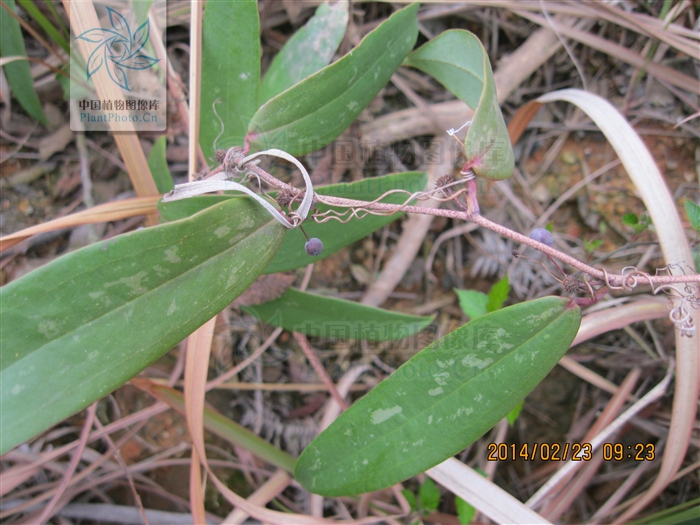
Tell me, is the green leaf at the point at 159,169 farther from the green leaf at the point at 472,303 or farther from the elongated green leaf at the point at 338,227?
the green leaf at the point at 472,303

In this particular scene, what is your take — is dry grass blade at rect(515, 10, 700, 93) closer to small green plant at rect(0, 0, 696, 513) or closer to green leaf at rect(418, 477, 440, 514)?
small green plant at rect(0, 0, 696, 513)

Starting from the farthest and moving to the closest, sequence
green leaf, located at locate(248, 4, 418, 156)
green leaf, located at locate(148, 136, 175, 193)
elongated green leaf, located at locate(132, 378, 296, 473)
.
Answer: green leaf, located at locate(148, 136, 175, 193)
elongated green leaf, located at locate(132, 378, 296, 473)
green leaf, located at locate(248, 4, 418, 156)

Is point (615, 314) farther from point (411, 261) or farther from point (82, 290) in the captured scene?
point (82, 290)

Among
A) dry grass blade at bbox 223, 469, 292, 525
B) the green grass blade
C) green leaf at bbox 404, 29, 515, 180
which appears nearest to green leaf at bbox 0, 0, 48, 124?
the green grass blade

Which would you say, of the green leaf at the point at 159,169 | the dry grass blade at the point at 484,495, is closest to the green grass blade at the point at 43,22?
the green leaf at the point at 159,169

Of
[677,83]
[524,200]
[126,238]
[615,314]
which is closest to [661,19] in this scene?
[677,83]

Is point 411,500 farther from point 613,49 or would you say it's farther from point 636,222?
point 613,49
